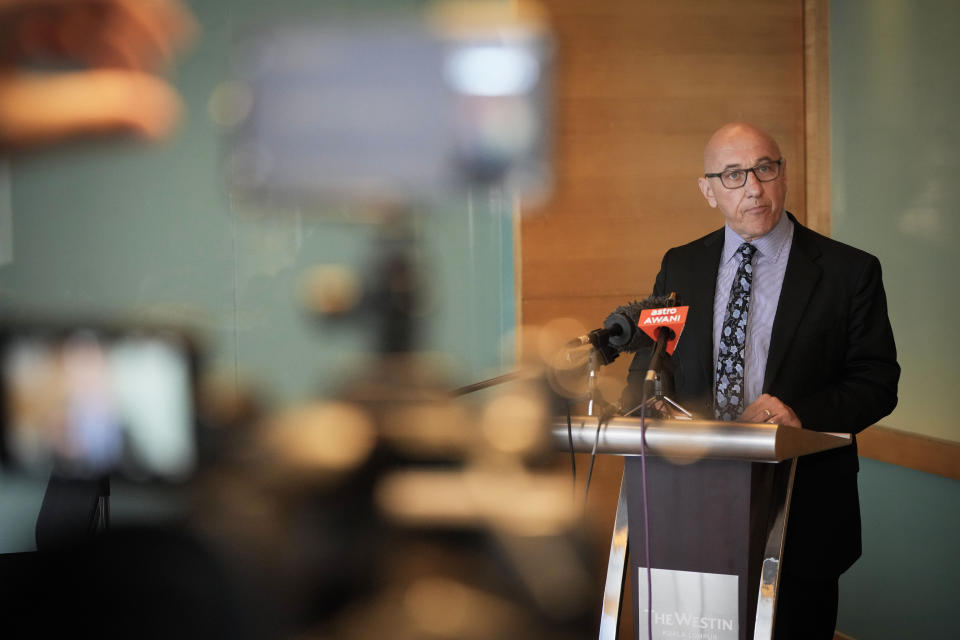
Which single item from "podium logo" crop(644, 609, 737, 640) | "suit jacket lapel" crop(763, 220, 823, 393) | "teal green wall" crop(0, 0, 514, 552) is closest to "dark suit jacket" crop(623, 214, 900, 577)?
"suit jacket lapel" crop(763, 220, 823, 393)

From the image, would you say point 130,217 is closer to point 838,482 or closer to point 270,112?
point 270,112

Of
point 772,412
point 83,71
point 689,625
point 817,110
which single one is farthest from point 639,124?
point 83,71

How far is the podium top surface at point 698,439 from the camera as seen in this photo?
1.13 meters

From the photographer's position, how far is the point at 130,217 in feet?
8.91

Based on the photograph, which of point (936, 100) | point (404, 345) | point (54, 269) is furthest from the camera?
point (404, 345)

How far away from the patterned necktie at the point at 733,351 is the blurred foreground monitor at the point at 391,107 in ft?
2.50

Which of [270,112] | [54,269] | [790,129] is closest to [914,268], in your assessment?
[790,129]

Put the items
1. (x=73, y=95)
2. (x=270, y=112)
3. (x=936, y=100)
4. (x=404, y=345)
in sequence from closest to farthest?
(x=73, y=95) → (x=270, y=112) → (x=936, y=100) → (x=404, y=345)

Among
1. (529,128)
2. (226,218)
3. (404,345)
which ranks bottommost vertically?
(404,345)

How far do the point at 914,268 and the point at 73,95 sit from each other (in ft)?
8.33

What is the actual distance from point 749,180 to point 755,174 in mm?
20

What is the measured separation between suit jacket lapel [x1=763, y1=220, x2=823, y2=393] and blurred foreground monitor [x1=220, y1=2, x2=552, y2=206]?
0.84m

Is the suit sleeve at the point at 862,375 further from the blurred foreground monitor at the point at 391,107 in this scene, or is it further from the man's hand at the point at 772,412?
the blurred foreground monitor at the point at 391,107

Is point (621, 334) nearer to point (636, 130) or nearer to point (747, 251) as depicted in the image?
point (747, 251)
